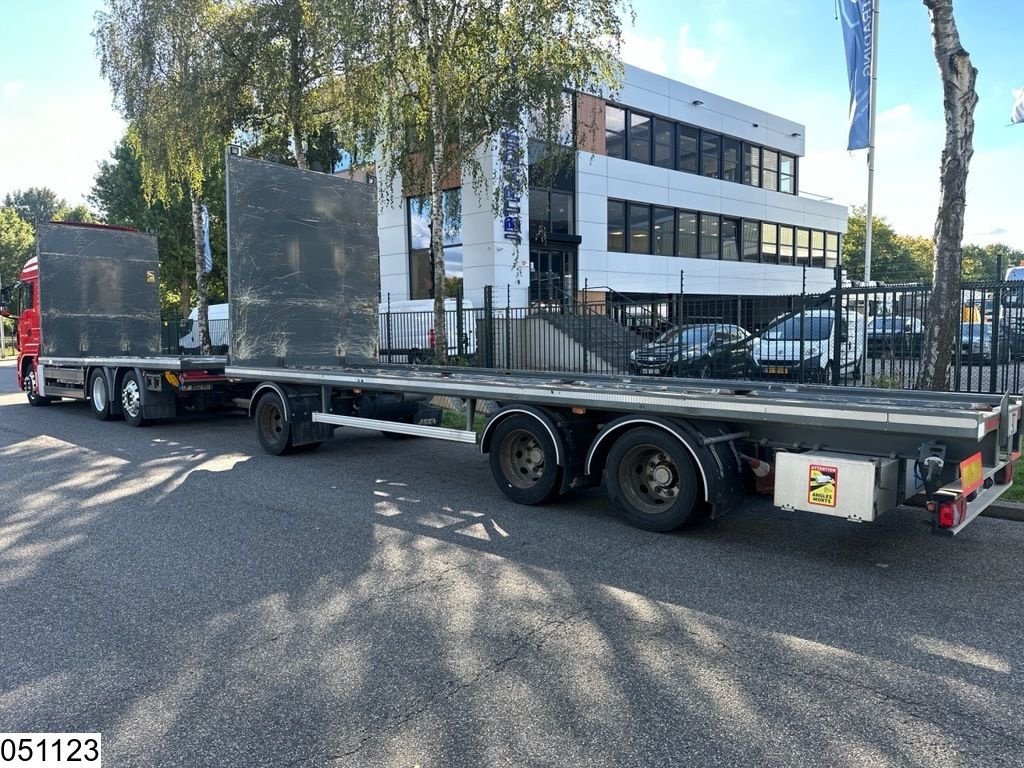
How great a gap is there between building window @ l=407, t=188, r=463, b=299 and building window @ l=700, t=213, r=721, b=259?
12156 millimetres

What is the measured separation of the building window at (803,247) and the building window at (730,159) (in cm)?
601

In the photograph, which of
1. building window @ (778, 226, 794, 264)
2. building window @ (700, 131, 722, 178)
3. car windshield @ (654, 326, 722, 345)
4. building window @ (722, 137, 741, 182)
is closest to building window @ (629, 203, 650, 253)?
building window @ (700, 131, 722, 178)

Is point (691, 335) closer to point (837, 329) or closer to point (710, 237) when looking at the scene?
point (837, 329)

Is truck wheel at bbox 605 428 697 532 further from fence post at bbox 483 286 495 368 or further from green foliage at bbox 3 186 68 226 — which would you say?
green foliage at bbox 3 186 68 226

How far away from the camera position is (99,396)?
13688 mm

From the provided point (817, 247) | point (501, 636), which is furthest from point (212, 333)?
point (817, 247)

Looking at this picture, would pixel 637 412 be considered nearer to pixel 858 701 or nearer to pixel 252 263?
pixel 858 701

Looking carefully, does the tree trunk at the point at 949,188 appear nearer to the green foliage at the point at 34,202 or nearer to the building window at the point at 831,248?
the building window at the point at 831,248

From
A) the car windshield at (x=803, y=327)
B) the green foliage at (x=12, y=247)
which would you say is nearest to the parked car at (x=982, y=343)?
the car windshield at (x=803, y=327)

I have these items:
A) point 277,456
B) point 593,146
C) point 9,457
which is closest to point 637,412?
point 277,456

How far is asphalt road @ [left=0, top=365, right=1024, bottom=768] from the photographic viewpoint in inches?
118

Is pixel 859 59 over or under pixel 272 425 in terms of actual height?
over

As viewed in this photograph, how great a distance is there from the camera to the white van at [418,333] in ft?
55.7

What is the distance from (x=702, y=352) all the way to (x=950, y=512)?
799cm
